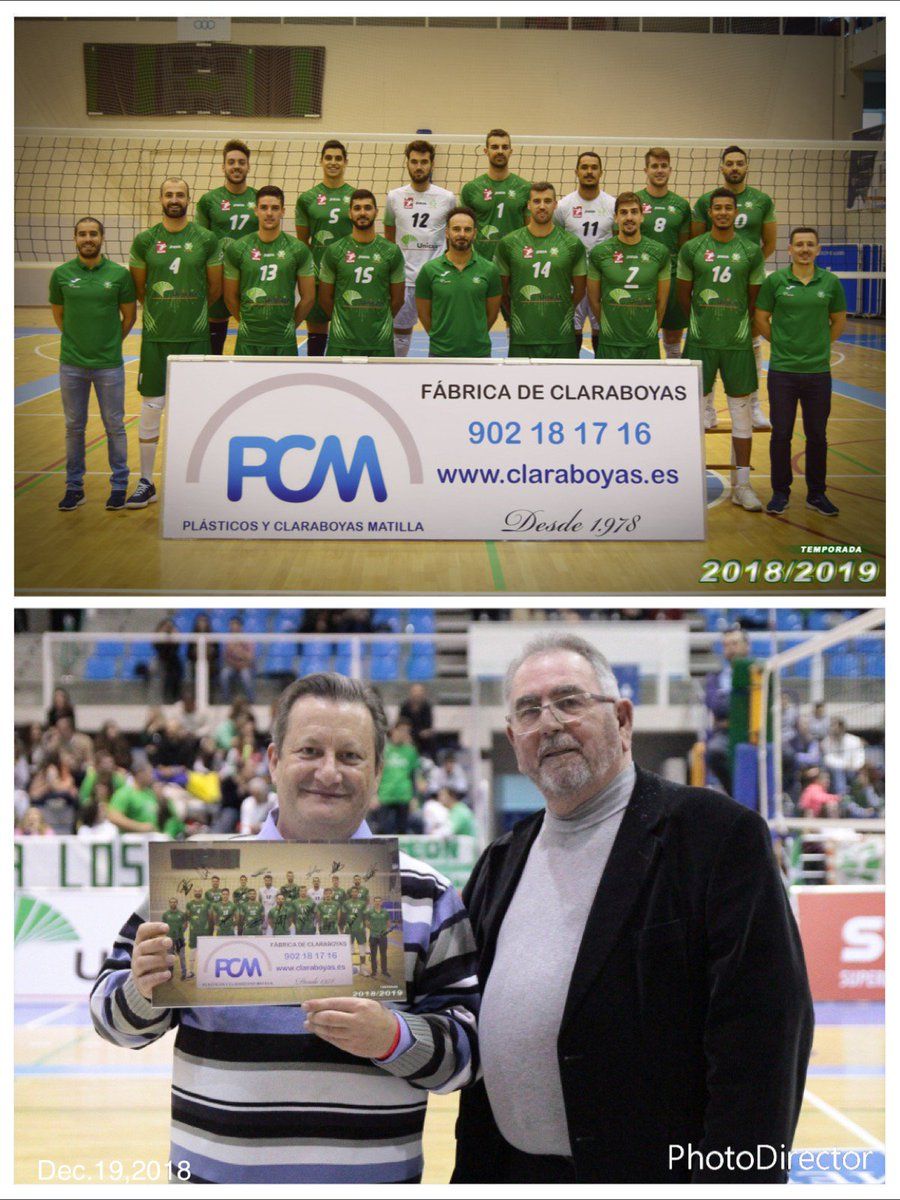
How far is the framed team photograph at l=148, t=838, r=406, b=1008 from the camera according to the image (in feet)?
9.34

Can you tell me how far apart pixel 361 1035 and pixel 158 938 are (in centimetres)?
48

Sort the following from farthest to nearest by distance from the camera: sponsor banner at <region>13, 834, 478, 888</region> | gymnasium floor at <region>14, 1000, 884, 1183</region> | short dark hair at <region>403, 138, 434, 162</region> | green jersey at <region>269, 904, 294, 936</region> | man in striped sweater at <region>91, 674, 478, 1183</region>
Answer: sponsor banner at <region>13, 834, 478, 888</region> → short dark hair at <region>403, 138, 434, 162</region> → gymnasium floor at <region>14, 1000, 884, 1183</region> → green jersey at <region>269, 904, 294, 936</region> → man in striped sweater at <region>91, 674, 478, 1183</region>

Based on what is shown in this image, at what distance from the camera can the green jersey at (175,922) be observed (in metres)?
2.86

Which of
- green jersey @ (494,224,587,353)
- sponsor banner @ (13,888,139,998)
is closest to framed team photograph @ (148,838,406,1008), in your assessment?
green jersey @ (494,224,587,353)

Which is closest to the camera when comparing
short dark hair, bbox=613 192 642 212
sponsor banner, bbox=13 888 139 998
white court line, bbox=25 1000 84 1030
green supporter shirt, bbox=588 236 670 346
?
short dark hair, bbox=613 192 642 212

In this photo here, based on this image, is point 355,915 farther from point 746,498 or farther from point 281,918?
point 746,498

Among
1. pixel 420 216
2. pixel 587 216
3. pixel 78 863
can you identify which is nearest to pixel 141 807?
pixel 78 863

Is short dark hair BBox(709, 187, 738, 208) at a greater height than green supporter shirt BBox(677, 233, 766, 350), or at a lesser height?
greater

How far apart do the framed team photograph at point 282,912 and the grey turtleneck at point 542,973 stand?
0.24 m

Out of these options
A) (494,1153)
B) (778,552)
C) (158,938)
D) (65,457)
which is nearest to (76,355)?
(65,457)

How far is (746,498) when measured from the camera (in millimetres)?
6430

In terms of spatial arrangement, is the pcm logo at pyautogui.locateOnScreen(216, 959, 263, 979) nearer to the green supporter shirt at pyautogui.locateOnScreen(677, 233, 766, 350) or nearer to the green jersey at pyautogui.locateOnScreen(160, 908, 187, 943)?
the green jersey at pyautogui.locateOnScreen(160, 908, 187, 943)

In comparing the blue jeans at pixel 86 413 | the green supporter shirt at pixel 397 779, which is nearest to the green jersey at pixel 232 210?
the blue jeans at pixel 86 413
